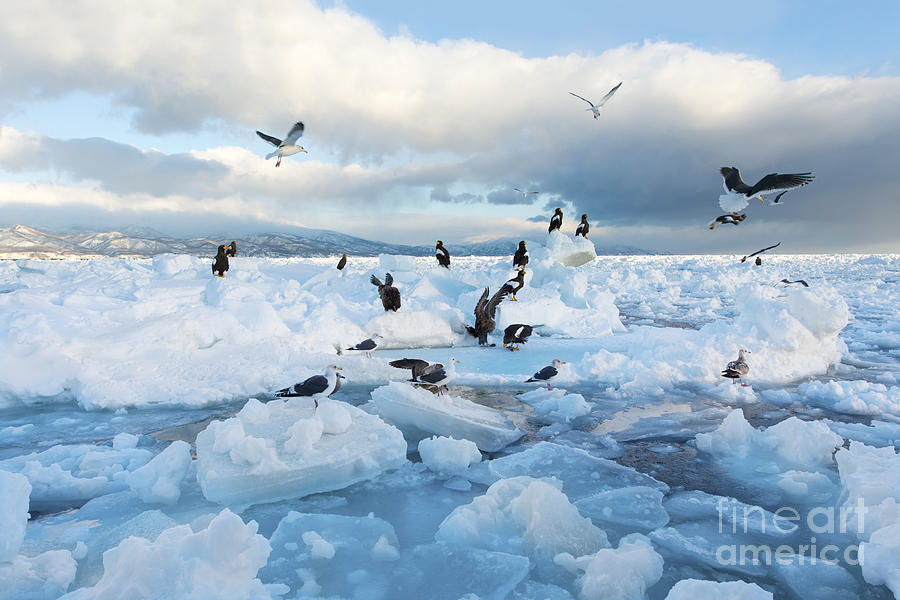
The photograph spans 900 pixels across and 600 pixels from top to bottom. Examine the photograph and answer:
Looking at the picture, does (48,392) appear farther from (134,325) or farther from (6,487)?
(6,487)

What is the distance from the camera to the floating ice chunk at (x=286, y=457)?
3908mm

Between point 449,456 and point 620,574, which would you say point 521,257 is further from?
point 620,574

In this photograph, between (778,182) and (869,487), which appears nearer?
(869,487)

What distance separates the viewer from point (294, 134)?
7.39 meters

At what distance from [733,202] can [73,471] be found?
840 centimetres

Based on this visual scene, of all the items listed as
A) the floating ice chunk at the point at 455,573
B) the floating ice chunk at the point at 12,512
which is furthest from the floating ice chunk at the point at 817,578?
the floating ice chunk at the point at 12,512

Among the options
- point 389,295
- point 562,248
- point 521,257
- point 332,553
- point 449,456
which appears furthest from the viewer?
→ point 562,248

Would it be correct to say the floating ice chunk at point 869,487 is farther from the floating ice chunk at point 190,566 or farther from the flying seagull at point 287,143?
the flying seagull at point 287,143

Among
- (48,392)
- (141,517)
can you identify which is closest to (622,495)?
(141,517)

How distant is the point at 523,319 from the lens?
11.6 m

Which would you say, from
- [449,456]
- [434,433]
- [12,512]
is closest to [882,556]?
[449,456]

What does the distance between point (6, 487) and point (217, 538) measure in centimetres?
156

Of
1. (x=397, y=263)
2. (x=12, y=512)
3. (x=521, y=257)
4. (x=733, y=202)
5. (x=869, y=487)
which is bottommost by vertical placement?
(x=12, y=512)

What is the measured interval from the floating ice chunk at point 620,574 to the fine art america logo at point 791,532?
2.06ft
